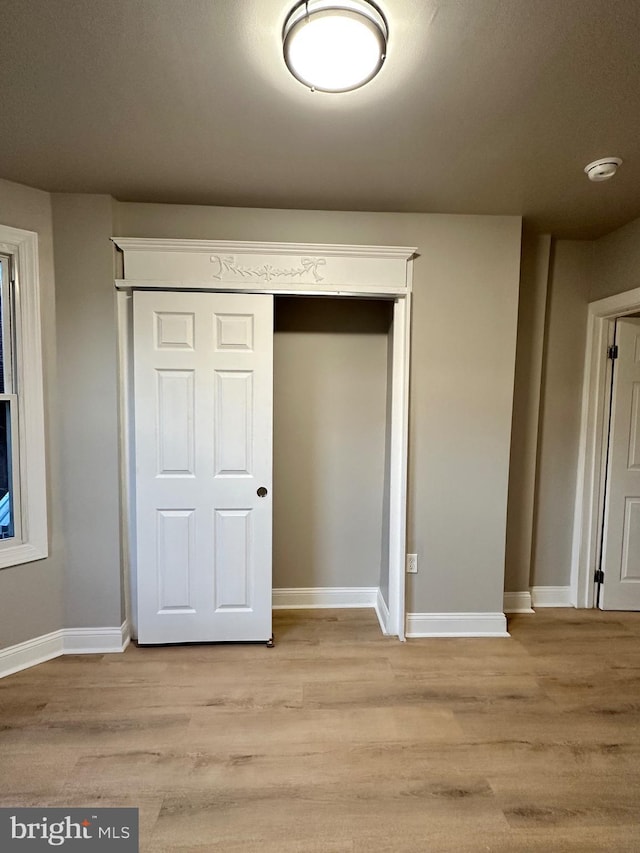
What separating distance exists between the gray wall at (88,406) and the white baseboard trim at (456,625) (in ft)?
5.69

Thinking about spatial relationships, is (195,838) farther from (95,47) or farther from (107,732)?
(95,47)

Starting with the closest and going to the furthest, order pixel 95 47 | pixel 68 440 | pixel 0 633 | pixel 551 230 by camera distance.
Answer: pixel 95 47 → pixel 0 633 → pixel 68 440 → pixel 551 230

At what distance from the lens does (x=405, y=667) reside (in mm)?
2254

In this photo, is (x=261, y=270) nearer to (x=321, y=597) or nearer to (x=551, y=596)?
(x=321, y=597)

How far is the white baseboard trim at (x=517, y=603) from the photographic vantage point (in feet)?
9.45

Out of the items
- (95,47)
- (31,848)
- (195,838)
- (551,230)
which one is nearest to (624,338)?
(551,230)

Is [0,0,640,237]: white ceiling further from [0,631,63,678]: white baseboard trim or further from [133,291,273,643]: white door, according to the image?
[0,631,63,678]: white baseboard trim

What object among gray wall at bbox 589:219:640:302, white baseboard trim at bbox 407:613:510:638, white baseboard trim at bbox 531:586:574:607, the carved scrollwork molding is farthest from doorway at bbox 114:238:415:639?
gray wall at bbox 589:219:640:302

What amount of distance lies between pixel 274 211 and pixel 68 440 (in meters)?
1.71

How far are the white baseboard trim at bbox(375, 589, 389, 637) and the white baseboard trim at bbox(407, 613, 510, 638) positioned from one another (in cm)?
14

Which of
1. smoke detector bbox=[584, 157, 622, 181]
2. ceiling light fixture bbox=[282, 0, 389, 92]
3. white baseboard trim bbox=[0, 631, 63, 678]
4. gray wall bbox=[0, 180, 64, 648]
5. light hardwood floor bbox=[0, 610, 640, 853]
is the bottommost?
light hardwood floor bbox=[0, 610, 640, 853]

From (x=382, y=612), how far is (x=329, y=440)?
117 cm

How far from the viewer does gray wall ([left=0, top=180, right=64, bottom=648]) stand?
83.7 inches

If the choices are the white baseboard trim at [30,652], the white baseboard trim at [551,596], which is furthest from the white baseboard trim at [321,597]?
the white baseboard trim at [30,652]
